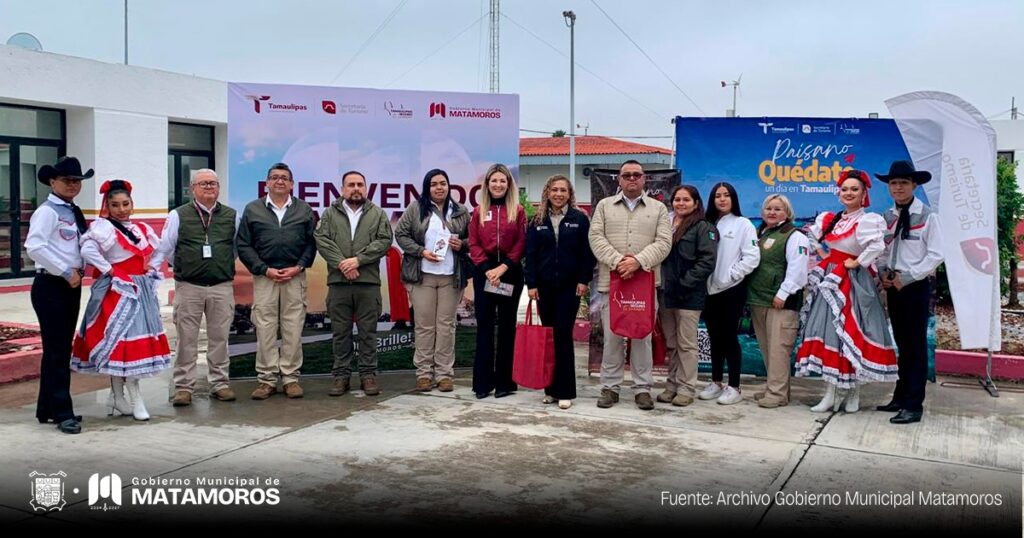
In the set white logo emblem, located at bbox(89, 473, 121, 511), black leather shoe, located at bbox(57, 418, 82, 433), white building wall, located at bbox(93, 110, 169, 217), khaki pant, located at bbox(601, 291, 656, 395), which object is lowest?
white logo emblem, located at bbox(89, 473, 121, 511)

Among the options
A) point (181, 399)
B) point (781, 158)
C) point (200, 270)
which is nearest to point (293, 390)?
point (181, 399)

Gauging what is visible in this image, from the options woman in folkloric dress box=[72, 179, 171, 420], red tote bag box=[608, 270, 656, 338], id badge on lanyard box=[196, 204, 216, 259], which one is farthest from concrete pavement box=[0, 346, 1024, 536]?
id badge on lanyard box=[196, 204, 216, 259]

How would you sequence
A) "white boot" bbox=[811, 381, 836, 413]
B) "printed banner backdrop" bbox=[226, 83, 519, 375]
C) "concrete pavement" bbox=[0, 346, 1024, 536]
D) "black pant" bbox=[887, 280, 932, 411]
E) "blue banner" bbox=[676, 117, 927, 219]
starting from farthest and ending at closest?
"blue banner" bbox=[676, 117, 927, 219], "printed banner backdrop" bbox=[226, 83, 519, 375], "white boot" bbox=[811, 381, 836, 413], "black pant" bbox=[887, 280, 932, 411], "concrete pavement" bbox=[0, 346, 1024, 536]

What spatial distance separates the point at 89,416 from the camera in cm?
623

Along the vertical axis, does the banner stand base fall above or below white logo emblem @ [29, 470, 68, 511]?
above

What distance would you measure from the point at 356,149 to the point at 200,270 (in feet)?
6.03

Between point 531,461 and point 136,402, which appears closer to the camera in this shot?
point 531,461

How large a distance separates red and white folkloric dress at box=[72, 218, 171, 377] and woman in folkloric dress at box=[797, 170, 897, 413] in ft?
14.9

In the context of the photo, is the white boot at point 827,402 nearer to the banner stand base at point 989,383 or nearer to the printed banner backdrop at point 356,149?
the banner stand base at point 989,383

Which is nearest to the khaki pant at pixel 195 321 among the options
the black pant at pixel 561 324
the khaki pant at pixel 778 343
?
the black pant at pixel 561 324

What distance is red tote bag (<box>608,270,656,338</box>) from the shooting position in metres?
6.44

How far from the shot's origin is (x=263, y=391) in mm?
6879

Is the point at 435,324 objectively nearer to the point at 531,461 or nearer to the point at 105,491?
the point at 531,461

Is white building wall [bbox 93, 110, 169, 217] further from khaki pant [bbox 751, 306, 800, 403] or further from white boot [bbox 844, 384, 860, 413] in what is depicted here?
white boot [bbox 844, 384, 860, 413]
